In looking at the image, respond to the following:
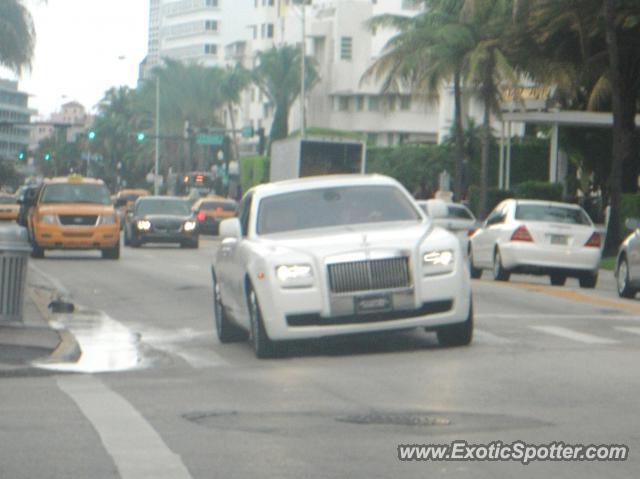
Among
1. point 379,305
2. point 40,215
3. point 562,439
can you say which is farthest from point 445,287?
point 40,215

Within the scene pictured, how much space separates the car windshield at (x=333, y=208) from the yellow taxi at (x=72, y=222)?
77.9 feet

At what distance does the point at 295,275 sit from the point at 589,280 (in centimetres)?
1592

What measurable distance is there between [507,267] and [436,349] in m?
14.6

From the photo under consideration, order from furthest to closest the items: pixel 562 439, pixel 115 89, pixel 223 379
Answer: pixel 115 89 → pixel 223 379 → pixel 562 439

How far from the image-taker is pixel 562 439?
9969mm

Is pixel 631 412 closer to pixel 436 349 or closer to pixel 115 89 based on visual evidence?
pixel 436 349

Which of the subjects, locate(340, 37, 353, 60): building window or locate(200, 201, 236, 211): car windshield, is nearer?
locate(200, 201, 236, 211): car windshield

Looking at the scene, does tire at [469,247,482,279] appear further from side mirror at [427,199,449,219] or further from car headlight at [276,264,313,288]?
car headlight at [276,264,313,288]

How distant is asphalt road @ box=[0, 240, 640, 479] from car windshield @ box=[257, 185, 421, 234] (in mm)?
1219

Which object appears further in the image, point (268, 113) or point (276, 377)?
point (268, 113)

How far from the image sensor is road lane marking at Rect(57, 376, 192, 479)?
29.4 ft

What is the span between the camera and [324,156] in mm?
54125

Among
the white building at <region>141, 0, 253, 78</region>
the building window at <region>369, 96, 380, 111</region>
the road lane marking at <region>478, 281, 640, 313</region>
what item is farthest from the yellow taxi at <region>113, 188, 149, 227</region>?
the white building at <region>141, 0, 253, 78</region>

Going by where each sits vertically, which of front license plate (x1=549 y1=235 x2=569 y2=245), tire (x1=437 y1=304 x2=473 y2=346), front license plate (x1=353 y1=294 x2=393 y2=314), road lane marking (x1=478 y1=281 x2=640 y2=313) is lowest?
road lane marking (x1=478 y1=281 x2=640 y2=313)
